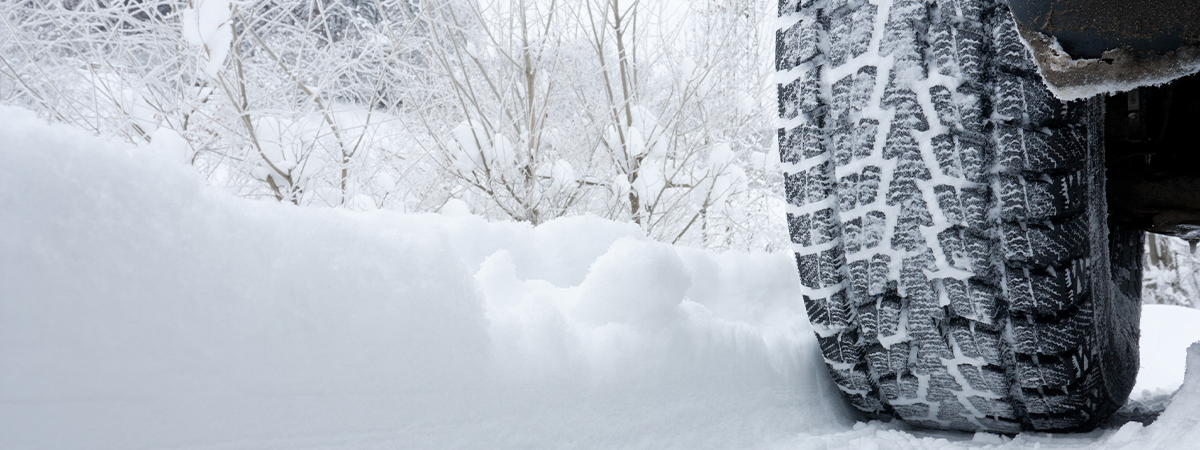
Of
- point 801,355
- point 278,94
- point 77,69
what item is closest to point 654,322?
point 801,355

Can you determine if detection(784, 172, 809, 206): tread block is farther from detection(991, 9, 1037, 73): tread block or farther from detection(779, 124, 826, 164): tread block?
detection(991, 9, 1037, 73): tread block

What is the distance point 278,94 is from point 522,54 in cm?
83

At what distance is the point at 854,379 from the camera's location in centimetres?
90

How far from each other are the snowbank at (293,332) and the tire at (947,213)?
0.22m

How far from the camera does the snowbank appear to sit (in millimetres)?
368

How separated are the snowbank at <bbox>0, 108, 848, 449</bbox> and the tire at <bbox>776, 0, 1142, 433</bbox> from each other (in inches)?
8.5

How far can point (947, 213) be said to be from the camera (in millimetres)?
745

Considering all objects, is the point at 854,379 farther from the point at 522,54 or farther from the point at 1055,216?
the point at 522,54

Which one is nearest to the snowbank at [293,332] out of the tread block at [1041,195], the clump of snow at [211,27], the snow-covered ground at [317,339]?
the snow-covered ground at [317,339]

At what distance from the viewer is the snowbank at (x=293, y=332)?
1.21 feet

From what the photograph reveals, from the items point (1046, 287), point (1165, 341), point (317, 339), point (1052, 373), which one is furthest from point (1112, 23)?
point (1165, 341)

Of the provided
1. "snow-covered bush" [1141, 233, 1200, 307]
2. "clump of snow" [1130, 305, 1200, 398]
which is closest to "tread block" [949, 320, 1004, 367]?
"clump of snow" [1130, 305, 1200, 398]

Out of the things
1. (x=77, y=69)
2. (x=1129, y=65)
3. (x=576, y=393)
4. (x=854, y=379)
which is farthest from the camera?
(x=77, y=69)

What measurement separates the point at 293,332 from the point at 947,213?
0.71 meters
